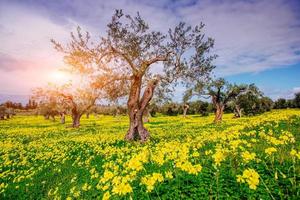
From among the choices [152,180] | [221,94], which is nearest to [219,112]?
[221,94]

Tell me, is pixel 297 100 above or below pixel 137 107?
above

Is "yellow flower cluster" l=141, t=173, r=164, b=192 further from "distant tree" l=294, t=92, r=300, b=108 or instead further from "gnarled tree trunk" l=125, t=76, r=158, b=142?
"distant tree" l=294, t=92, r=300, b=108

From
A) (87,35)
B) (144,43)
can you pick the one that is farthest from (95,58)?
(144,43)

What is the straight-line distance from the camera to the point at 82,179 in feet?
40.1

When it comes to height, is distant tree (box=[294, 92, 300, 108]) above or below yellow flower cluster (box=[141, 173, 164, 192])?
above

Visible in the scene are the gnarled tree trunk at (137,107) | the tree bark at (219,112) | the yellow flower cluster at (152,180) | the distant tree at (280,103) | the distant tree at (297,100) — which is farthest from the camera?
the distant tree at (280,103)

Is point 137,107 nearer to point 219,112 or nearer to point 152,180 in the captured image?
point 152,180

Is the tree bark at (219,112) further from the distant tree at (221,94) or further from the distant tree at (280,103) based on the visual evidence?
the distant tree at (280,103)

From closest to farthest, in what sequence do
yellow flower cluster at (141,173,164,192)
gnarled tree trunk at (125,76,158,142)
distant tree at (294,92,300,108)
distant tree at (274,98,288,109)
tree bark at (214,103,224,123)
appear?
yellow flower cluster at (141,173,164,192) < gnarled tree trunk at (125,76,158,142) < tree bark at (214,103,224,123) < distant tree at (294,92,300,108) < distant tree at (274,98,288,109)

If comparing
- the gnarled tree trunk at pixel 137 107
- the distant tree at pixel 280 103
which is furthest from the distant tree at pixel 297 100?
the gnarled tree trunk at pixel 137 107

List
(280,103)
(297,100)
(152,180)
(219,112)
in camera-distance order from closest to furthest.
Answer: (152,180) < (219,112) < (297,100) < (280,103)

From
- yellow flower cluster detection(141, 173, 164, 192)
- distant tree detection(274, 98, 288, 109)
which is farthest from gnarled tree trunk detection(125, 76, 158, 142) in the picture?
distant tree detection(274, 98, 288, 109)

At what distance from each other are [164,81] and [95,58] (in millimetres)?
7573

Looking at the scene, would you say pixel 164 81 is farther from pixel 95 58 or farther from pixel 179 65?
pixel 95 58
